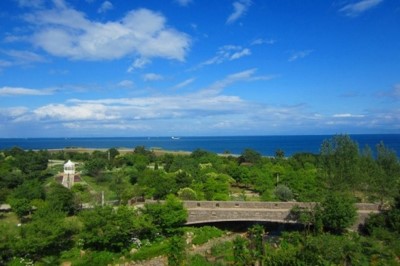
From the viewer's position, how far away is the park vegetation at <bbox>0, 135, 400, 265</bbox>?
839 inches

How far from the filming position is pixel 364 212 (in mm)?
28109

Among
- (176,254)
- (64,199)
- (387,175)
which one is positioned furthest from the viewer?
(387,175)

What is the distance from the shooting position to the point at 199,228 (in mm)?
29109

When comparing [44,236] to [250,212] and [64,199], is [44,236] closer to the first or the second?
[64,199]

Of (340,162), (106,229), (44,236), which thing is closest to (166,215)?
(106,229)

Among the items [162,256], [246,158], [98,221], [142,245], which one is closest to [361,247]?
[162,256]

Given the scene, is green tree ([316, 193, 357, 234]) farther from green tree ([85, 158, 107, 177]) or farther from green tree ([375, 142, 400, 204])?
green tree ([85, 158, 107, 177])

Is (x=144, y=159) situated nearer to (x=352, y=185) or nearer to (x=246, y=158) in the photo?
(x=246, y=158)

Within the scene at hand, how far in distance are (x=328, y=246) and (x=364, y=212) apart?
9.67m

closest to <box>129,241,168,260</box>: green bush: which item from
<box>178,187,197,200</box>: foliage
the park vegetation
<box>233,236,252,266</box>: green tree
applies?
the park vegetation

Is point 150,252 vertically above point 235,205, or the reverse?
point 235,205

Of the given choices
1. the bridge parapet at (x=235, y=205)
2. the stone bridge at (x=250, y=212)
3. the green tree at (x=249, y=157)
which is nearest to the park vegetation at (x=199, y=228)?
the stone bridge at (x=250, y=212)

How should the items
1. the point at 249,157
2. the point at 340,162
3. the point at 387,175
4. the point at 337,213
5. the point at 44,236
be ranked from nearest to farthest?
the point at 44,236 < the point at 337,213 < the point at 387,175 < the point at 340,162 < the point at 249,157

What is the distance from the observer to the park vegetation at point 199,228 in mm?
21312
